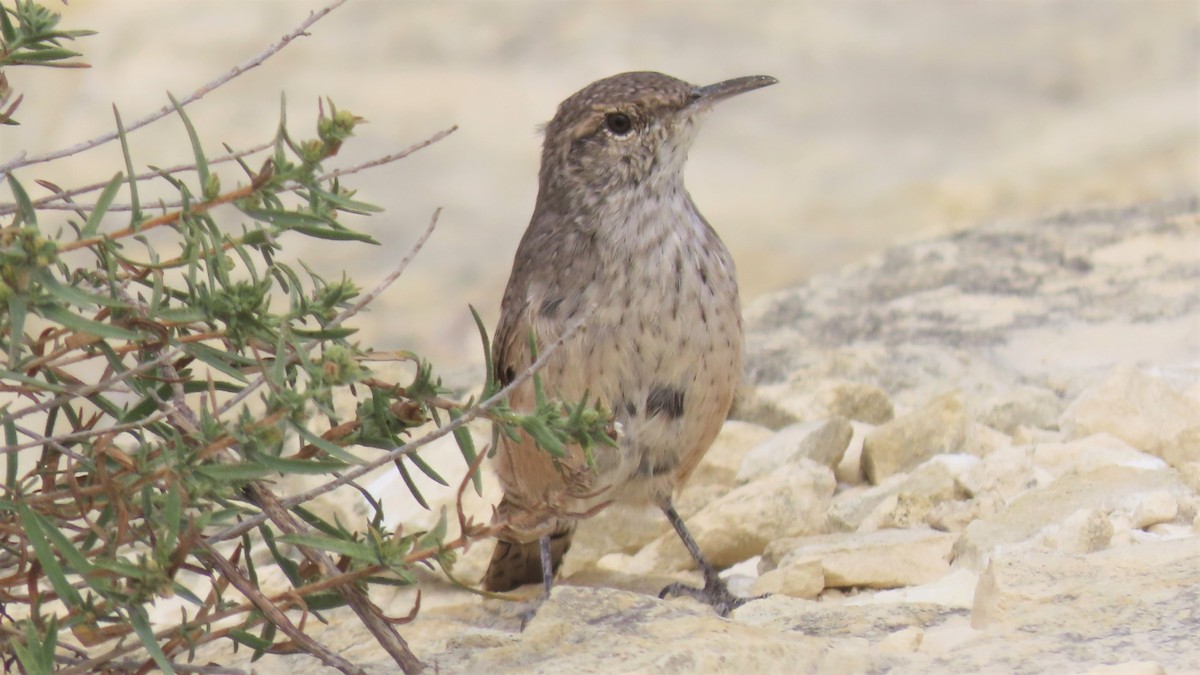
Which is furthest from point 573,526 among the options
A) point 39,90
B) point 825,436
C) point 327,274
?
point 39,90

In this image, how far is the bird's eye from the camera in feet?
13.9

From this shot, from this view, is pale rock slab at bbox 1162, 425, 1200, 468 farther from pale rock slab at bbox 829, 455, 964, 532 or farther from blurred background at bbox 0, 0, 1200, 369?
blurred background at bbox 0, 0, 1200, 369

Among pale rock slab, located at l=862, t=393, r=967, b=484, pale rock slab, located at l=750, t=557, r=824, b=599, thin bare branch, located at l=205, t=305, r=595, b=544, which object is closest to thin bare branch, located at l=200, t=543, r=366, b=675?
thin bare branch, located at l=205, t=305, r=595, b=544

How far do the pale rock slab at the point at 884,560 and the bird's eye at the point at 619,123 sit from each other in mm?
1191

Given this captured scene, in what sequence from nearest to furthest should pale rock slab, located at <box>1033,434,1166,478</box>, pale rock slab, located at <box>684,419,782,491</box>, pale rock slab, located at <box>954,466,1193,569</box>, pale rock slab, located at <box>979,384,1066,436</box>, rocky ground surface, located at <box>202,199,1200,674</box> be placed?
rocky ground surface, located at <box>202,199,1200,674</box>
pale rock slab, located at <box>954,466,1193,569</box>
pale rock slab, located at <box>1033,434,1166,478</box>
pale rock slab, located at <box>979,384,1066,436</box>
pale rock slab, located at <box>684,419,782,491</box>

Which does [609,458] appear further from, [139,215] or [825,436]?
[139,215]

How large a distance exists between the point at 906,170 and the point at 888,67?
1.61 meters

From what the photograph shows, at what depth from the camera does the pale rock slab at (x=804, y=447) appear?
4531 millimetres

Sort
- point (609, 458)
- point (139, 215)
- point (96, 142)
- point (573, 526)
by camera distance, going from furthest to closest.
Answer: point (573, 526) < point (609, 458) < point (96, 142) < point (139, 215)

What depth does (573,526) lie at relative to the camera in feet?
14.7

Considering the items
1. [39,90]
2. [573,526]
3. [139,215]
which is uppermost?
[39,90]

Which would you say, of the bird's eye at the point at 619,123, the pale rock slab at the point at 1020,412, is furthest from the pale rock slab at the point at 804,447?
the bird's eye at the point at 619,123

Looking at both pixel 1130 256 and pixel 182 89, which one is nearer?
pixel 1130 256

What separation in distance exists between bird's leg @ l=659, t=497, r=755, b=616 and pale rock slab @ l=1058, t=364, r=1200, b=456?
1.06 m
